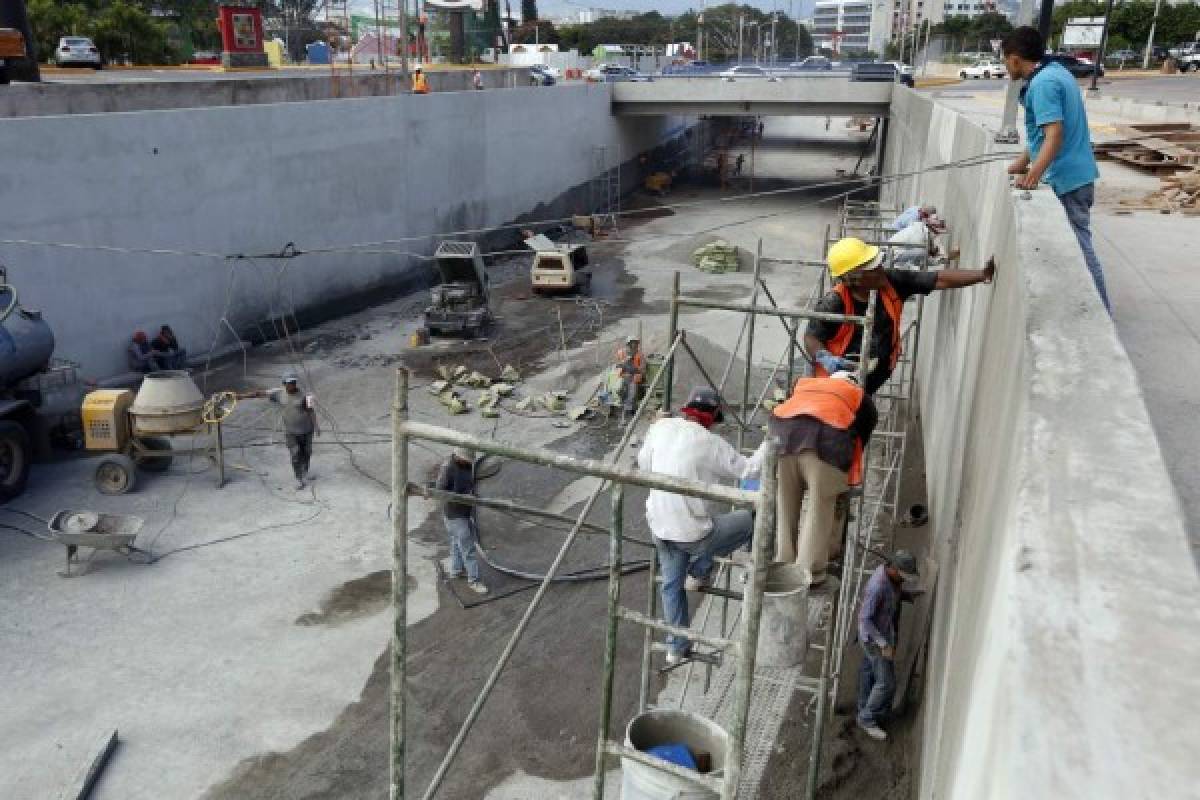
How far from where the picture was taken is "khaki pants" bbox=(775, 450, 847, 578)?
5.67m

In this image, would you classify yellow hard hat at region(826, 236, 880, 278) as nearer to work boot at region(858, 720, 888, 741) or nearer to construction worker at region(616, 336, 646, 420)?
work boot at region(858, 720, 888, 741)

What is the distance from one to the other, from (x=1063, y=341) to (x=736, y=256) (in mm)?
25043

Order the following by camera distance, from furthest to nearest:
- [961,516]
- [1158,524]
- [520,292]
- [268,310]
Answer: [520,292], [268,310], [961,516], [1158,524]

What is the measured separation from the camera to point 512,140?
3089 centimetres

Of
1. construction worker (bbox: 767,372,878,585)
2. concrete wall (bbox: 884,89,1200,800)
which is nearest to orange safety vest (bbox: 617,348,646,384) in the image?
construction worker (bbox: 767,372,878,585)

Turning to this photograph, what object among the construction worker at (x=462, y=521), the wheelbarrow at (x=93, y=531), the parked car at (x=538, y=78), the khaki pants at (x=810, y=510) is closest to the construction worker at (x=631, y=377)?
the construction worker at (x=462, y=521)

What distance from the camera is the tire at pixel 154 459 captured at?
13664 millimetres

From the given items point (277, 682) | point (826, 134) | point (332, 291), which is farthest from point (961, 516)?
point (826, 134)

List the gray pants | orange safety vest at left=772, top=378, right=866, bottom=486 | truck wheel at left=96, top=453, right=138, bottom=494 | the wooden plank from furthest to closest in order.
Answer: the gray pants
truck wheel at left=96, top=453, right=138, bottom=494
the wooden plank
orange safety vest at left=772, top=378, right=866, bottom=486

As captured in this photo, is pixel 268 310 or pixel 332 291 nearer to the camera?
pixel 268 310

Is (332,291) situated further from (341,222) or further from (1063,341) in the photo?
(1063,341)

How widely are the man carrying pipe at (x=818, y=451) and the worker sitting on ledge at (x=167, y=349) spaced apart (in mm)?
14611

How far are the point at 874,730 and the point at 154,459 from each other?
11.0m

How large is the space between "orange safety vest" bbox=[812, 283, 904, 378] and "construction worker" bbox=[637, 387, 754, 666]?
1.26 metres
